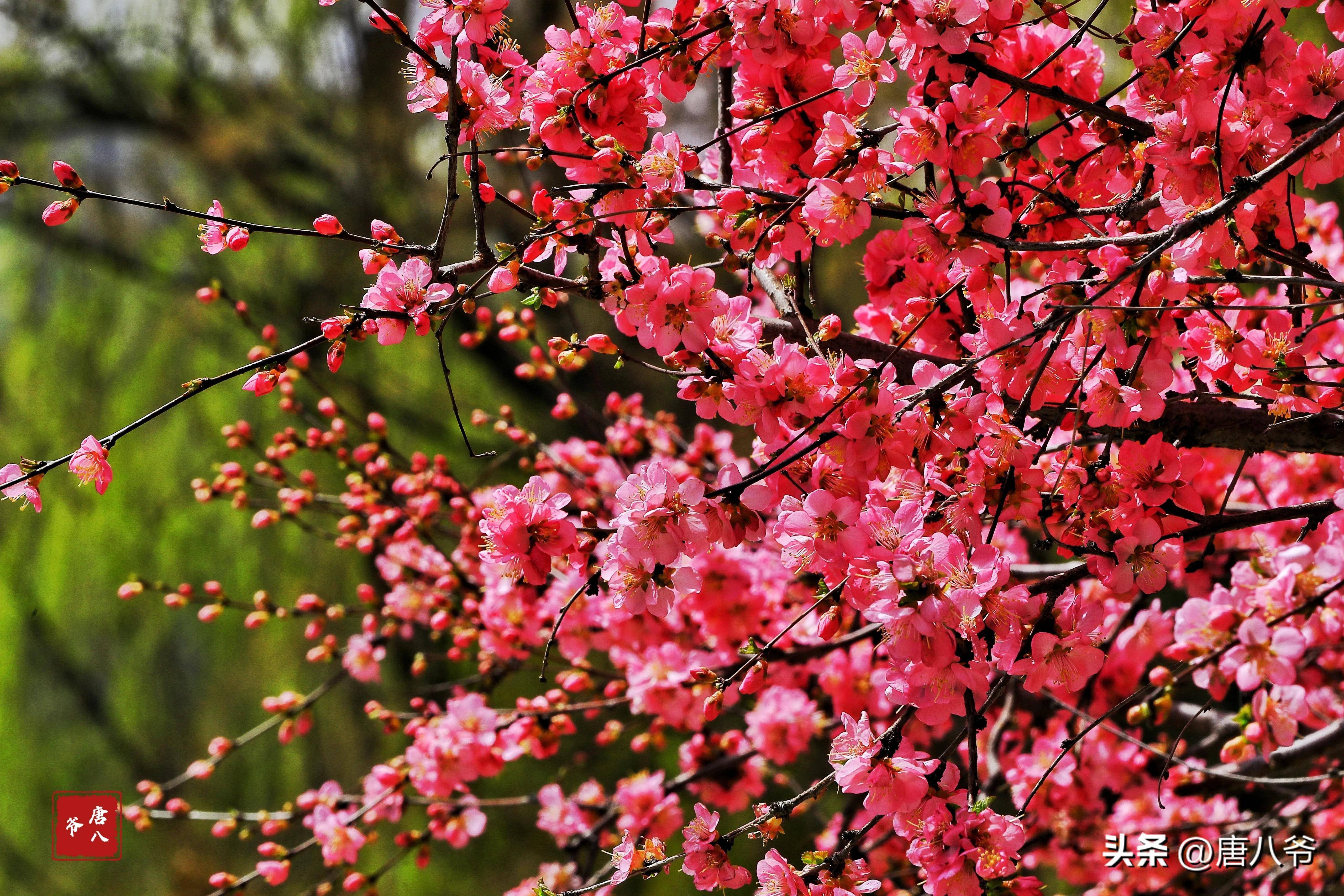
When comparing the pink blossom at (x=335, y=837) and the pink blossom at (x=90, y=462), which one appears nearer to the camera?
the pink blossom at (x=90, y=462)

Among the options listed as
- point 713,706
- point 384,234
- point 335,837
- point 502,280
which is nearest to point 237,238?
point 384,234

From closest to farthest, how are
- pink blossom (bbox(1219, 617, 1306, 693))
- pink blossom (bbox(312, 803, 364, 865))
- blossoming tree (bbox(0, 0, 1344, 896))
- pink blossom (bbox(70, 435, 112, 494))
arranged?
1. pink blossom (bbox(1219, 617, 1306, 693))
2. blossoming tree (bbox(0, 0, 1344, 896))
3. pink blossom (bbox(70, 435, 112, 494))
4. pink blossom (bbox(312, 803, 364, 865))

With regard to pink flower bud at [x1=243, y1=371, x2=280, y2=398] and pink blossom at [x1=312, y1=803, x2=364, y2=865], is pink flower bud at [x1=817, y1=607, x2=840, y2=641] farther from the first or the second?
pink blossom at [x1=312, y1=803, x2=364, y2=865]

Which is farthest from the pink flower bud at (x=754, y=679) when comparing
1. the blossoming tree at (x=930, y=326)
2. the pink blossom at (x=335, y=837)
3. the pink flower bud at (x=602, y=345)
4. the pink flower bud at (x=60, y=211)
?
the pink blossom at (x=335, y=837)

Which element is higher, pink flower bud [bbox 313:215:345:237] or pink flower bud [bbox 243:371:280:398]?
pink flower bud [bbox 313:215:345:237]

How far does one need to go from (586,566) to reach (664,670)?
2.84 ft

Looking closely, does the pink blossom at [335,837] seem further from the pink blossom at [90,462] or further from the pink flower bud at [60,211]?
the pink flower bud at [60,211]

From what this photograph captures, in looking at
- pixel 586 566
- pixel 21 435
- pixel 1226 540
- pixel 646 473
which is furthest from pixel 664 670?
pixel 21 435

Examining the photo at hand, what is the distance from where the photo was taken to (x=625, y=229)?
1.17 m

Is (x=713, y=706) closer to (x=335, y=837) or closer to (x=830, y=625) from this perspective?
(x=830, y=625)

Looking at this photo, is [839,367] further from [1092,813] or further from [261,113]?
[261,113]

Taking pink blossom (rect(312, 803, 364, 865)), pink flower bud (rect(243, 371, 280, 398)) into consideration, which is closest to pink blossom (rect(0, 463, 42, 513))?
pink flower bud (rect(243, 371, 280, 398))

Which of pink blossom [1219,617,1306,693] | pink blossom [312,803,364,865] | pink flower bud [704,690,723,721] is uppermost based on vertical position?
pink blossom [312,803,364,865]

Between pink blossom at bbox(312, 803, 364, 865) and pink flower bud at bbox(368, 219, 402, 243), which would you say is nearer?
pink flower bud at bbox(368, 219, 402, 243)
